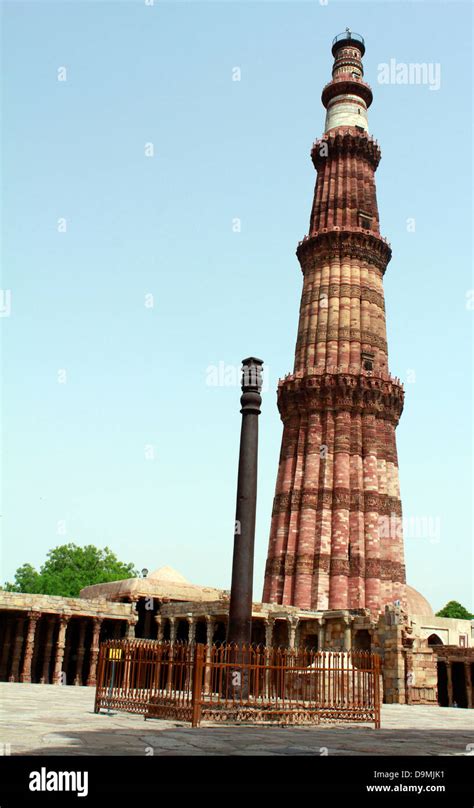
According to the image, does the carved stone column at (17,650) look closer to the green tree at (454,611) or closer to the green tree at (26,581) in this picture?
the green tree at (26,581)

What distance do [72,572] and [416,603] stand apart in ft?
110

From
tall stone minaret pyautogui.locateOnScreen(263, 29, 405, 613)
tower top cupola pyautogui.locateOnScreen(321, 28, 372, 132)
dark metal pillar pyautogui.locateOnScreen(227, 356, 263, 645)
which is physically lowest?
dark metal pillar pyautogui.locateOnScreen(227, 356, 263, 645)

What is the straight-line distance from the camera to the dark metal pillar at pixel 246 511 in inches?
594

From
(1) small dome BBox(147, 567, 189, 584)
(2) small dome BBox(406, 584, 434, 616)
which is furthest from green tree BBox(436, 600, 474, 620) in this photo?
(1) small dome BBox(147, 567, 189, 584)

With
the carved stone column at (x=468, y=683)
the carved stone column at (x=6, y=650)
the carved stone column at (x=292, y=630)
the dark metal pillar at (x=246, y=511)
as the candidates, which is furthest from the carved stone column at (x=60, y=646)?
the carved stone column at (x=468, y=683)

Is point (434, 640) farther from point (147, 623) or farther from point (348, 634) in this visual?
point (147, 623)

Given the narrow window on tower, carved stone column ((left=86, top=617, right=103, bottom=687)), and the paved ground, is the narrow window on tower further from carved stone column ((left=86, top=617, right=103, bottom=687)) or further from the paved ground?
the paved ground

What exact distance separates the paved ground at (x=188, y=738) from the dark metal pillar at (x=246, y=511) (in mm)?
2372

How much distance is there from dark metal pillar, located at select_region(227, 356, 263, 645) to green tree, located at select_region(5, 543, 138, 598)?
5479cm

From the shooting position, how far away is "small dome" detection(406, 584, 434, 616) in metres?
49.2

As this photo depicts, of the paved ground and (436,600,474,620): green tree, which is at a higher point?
(436,600,474,620): green tree
